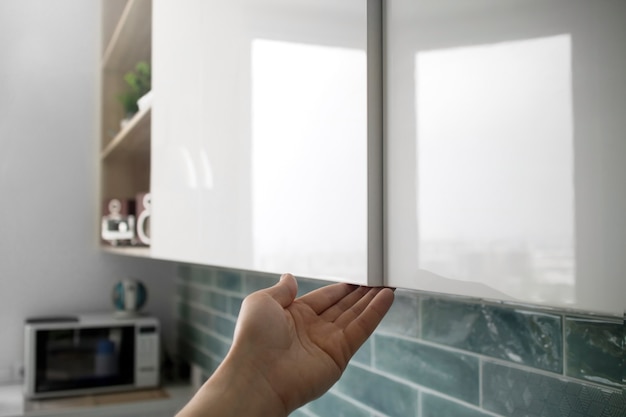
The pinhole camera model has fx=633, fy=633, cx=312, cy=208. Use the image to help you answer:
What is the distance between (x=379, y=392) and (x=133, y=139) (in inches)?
46.4

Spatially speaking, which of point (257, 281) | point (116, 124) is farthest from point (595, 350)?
point (116, 124)

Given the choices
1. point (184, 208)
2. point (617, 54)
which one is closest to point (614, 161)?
point (617, 54)

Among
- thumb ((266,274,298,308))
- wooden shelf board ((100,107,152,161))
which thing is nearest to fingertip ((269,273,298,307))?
thumb ((266,274,298,308))

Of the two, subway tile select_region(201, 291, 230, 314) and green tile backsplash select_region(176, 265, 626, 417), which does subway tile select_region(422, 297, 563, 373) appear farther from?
subway tile select_region(201, 291, 230, 314)

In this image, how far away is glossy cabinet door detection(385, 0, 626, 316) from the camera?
15.6 inches

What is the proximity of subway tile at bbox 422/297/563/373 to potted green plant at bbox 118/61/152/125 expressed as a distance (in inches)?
51.6

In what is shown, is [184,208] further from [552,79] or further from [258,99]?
[552,79]

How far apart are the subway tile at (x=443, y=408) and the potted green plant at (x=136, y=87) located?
1349 mm

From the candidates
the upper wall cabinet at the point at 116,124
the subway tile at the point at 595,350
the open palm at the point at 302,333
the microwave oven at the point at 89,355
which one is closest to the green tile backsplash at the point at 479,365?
the subway tile at the point at 595,350

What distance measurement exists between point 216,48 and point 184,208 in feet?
1.01

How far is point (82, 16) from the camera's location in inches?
89.7

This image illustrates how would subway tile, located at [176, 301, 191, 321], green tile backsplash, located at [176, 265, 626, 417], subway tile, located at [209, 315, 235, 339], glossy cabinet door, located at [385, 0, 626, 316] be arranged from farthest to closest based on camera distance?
subway tile, located at [176, 301, 191, 321] < subway tile, located at [209, 315, 235, 339] < green tile backsplash, located at [176, 265, 626, 417] < glossy cabinet door, located at [385, 0, 626, 316]

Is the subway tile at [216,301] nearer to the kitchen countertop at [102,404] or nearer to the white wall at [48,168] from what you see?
the kitchen countertop at [102,404]

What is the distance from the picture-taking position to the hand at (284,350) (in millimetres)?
690
